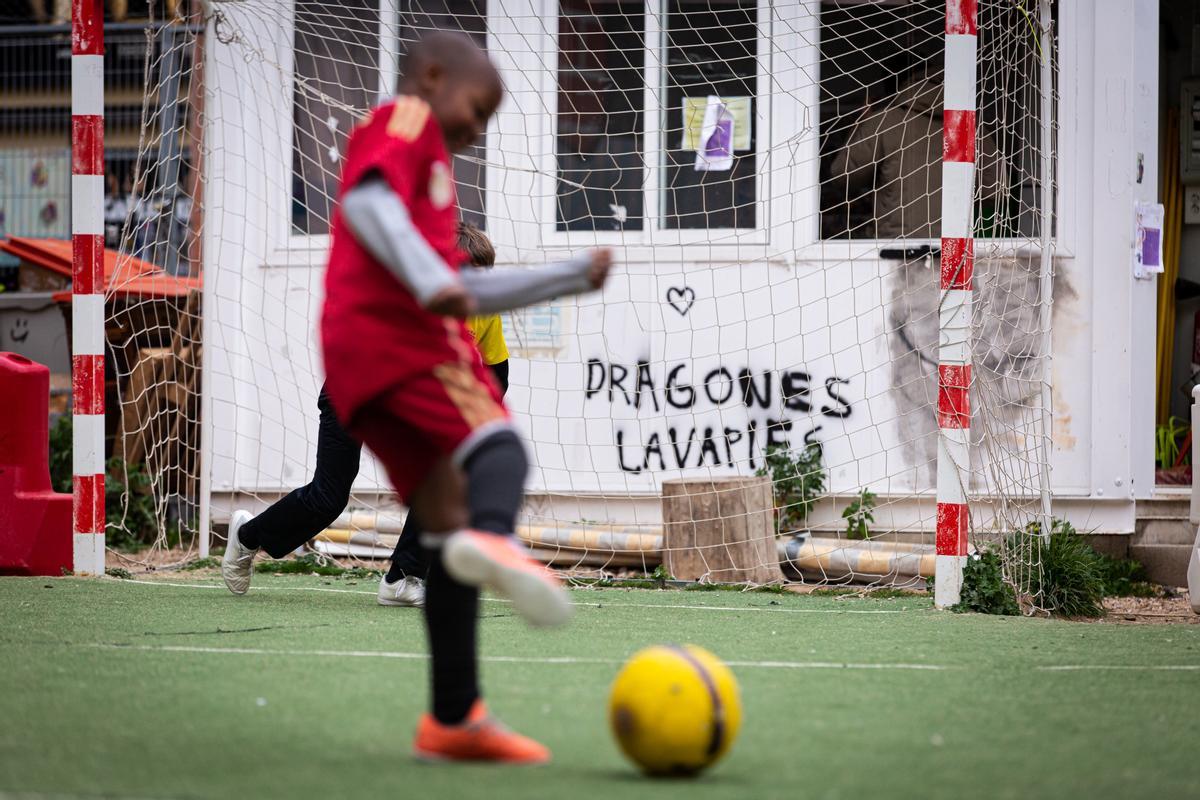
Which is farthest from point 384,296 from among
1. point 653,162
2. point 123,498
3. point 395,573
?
point 123,498

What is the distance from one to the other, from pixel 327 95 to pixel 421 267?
6.35m

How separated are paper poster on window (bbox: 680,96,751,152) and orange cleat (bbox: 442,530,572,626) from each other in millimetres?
6041

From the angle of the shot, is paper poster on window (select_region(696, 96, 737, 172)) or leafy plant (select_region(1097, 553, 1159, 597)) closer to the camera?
leafy plant (select_region(1097, 553, 1159, 597))

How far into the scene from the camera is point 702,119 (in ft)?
27.9

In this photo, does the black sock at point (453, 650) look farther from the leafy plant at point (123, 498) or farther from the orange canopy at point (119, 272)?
the leafy plant at point (123, 498)

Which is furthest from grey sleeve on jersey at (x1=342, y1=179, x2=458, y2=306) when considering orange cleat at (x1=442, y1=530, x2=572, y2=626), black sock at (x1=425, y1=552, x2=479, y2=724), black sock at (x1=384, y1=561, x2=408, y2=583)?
black sock at (x1=384, y1=561, x2=408, y2=583)

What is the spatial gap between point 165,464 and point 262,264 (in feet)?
4.55

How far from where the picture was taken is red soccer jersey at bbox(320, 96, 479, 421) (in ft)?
9.73

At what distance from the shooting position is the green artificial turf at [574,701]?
9.44 feet

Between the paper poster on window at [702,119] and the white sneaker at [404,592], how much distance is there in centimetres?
345

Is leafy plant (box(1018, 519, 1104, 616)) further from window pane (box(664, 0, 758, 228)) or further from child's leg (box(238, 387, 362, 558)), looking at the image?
child's leg (box(238, 387, 362, 558))

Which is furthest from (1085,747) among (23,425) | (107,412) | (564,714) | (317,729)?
(107,412)

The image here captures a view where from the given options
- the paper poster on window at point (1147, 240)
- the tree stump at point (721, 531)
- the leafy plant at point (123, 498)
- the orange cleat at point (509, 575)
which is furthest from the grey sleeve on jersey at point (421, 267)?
the leafy plant at point (123, 498)

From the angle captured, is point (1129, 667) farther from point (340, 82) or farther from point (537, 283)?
point (340, 82)
